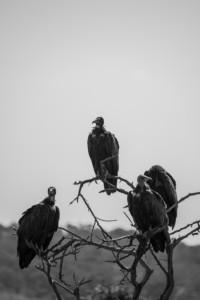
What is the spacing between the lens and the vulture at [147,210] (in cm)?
757

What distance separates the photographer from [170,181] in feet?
30.2

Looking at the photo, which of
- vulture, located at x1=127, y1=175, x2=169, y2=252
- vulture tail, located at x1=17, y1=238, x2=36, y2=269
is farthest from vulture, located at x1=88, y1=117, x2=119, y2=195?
vulture, located at x1=127, y1=175, x2=169, y2=252

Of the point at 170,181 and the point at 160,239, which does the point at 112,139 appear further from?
the point at 160,239

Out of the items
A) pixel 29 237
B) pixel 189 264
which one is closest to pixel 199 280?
pixel 189 264

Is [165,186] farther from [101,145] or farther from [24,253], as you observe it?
[24,253]

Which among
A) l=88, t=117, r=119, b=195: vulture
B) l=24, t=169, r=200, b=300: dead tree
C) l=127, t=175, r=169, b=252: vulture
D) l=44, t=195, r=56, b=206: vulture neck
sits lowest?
l=24, t=169, r=200, b=300: dead tree

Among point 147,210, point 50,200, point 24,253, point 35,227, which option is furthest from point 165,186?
point 24,253

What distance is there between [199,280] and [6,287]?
43.7 ft

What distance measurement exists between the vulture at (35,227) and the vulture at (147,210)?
142 centimetres

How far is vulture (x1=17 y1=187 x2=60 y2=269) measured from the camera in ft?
27.9

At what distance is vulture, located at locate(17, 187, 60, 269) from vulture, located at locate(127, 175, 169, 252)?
4.66 feet

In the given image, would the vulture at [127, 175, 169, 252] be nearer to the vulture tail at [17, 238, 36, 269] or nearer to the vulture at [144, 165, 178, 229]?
the vulture at [144, 165, 178, 229]

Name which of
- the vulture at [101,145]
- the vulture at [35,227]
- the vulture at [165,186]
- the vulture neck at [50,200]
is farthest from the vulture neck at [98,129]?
the vulture at [35,227]

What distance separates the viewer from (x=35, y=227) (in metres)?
8.48
